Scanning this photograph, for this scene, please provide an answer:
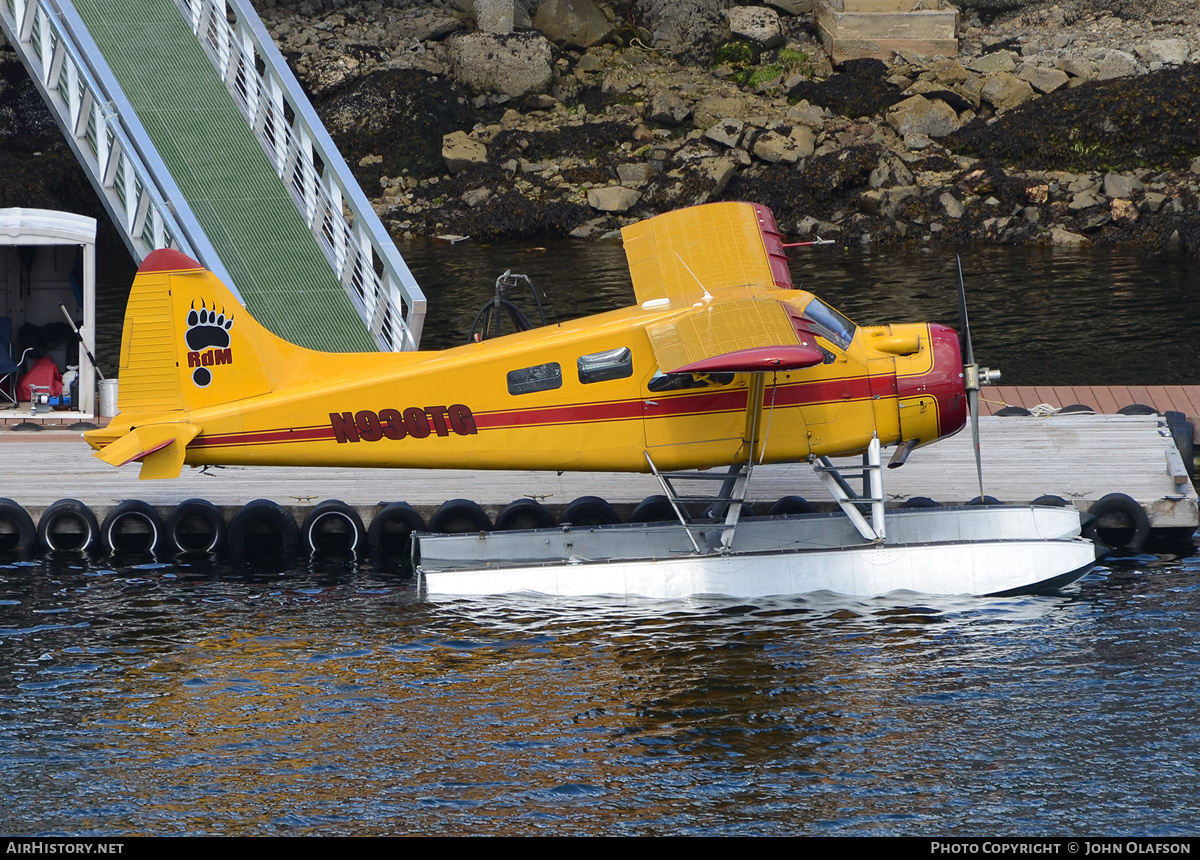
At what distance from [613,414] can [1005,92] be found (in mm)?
31086

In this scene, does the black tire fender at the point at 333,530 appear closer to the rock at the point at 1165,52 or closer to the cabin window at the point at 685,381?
the cabin window at the point at 685,381

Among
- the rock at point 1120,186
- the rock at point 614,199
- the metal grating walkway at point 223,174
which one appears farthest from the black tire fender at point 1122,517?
the rock at point 614,199

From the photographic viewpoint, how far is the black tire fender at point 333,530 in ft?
52.2

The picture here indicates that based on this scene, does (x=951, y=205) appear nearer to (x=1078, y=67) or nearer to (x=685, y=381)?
(x=1078, y=67)

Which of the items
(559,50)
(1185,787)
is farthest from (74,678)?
(559,50)

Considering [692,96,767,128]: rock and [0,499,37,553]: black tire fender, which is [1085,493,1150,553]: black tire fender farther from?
[692,96,767,128]: rock

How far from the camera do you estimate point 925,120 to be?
39.9 metres

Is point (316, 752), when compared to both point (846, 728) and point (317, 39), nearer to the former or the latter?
point (846, 728)

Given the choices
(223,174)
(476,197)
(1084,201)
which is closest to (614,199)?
(476,197)

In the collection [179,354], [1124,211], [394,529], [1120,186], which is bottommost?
[394,529]

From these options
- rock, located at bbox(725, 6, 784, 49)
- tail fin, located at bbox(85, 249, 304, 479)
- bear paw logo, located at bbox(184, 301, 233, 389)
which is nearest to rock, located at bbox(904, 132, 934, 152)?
rock, located at bbox(725, 6, 784, 49)

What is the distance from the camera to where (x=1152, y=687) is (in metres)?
12.0

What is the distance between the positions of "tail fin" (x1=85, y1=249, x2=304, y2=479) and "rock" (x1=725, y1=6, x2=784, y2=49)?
113ft

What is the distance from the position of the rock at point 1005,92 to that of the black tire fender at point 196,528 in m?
31.6
